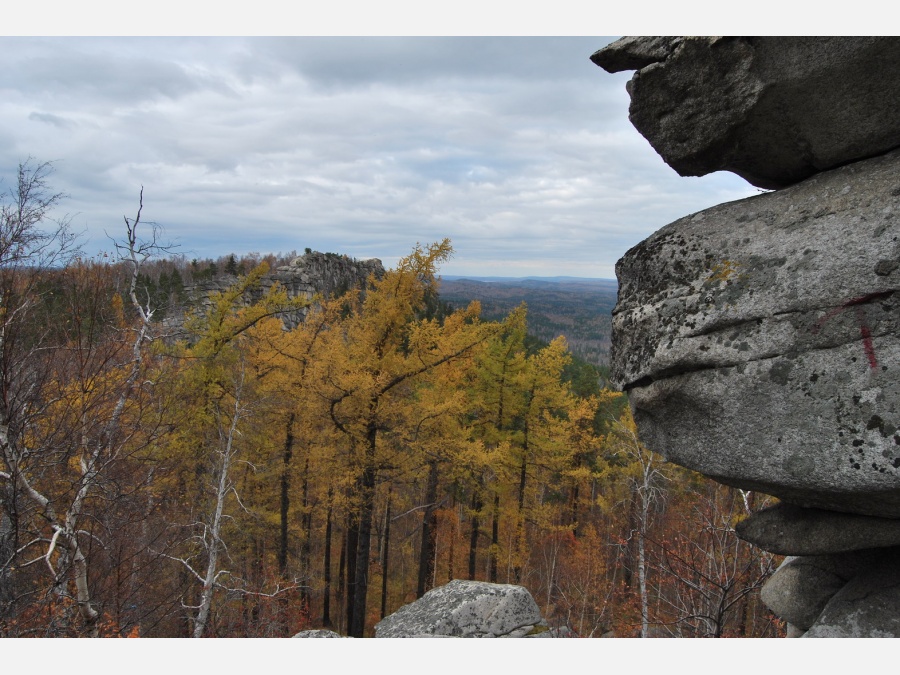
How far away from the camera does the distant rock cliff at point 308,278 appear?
69137mm

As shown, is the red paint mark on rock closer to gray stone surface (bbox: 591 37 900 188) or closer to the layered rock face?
the layered rock face

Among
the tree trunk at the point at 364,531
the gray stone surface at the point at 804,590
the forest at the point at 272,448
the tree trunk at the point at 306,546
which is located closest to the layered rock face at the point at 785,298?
the gray stone surface at the point at 804,590

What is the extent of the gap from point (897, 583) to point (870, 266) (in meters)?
2.78

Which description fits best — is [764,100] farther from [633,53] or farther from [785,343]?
[785,343]

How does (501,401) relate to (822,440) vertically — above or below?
below

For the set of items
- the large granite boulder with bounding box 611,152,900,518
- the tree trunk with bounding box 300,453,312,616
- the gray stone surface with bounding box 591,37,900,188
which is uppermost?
the gray stone surface with bounding box 591,37,900,188

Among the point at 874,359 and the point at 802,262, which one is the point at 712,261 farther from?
the point at 874,359

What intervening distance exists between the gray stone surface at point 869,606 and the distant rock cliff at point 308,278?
187 ft

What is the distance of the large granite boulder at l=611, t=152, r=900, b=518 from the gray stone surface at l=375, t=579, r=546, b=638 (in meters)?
5.95

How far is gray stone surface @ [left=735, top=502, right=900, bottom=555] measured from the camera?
3.99 meters

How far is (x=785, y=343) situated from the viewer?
11.9ft

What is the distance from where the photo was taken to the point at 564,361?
694 inches

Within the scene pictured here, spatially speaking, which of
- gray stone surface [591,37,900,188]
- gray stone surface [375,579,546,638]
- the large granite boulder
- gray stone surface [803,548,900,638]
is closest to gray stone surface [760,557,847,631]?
gray stone surface [803,548,900,638]

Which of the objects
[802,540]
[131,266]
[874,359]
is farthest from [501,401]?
[874,359]
